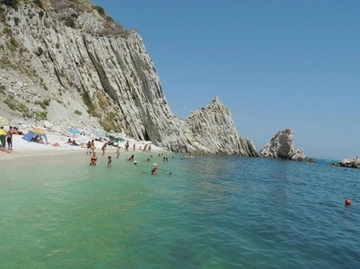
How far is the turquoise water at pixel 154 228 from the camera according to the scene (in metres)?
8.38

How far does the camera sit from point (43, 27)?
186ft

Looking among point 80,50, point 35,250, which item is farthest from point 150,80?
point 35,250

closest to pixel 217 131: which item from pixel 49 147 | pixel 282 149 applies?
pixel 282 149

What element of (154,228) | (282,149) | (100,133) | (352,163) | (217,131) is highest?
(217,131)

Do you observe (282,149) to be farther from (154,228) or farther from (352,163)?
(154,228)

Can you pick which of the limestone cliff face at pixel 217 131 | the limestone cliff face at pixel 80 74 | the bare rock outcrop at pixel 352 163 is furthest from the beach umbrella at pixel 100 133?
the bare rock outcrop at pixel 352 163

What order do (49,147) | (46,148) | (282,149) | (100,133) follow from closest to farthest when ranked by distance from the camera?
(46,148), (49,147), (100,133), (282,149)

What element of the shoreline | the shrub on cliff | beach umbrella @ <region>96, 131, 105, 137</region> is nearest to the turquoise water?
the shoreline

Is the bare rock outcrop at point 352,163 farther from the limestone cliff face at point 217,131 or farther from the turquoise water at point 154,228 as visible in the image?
the turquoise water at point 154,228

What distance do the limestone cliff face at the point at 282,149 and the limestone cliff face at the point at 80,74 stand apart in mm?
32260

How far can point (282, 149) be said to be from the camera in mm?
104625

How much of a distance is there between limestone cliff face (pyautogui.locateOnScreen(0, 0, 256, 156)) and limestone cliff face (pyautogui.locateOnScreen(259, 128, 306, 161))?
32260 mm

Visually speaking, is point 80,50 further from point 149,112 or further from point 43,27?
point 149,112

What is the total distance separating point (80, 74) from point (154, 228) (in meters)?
56.4
